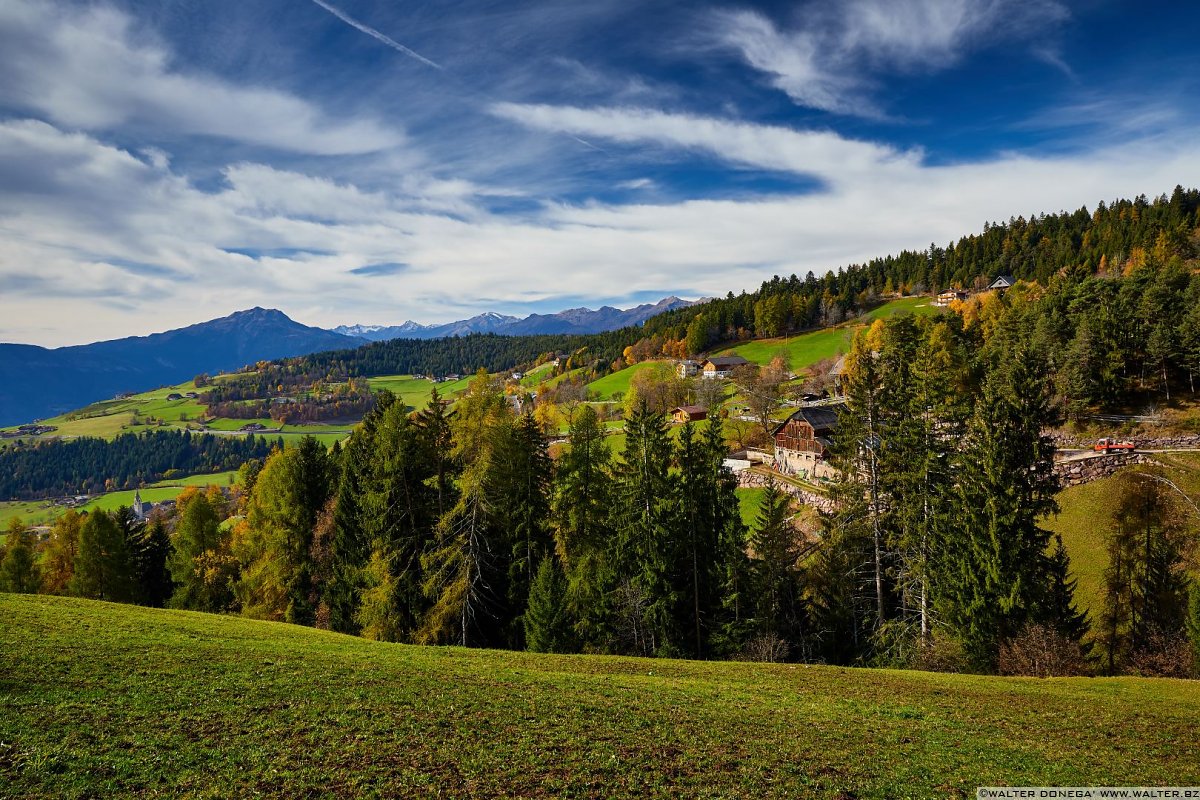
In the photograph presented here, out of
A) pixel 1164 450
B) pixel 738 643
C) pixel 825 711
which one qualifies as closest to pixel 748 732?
pixel 825 711

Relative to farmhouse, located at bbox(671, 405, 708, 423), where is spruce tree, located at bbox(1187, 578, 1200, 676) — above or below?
below

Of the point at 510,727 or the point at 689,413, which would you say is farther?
the point at 689,413

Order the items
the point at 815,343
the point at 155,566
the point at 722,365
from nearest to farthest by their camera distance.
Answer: the point at 155,566
the point at 722,365
the point at 815,343

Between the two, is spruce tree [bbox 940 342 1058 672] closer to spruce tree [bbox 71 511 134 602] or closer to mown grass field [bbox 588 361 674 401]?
spruce tree [bbox 71 511 134 602]

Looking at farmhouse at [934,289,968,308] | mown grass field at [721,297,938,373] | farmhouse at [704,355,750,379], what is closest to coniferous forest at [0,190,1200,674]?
farmhouse at [704,355,750,379]

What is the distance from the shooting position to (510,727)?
1571 centimetres

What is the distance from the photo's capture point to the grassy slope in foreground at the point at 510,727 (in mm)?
12539

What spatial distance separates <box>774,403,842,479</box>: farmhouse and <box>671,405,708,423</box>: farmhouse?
31.5 meters

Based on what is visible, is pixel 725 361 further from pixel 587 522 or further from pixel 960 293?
pixel 587 522

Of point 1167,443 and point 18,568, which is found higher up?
point 1167,443

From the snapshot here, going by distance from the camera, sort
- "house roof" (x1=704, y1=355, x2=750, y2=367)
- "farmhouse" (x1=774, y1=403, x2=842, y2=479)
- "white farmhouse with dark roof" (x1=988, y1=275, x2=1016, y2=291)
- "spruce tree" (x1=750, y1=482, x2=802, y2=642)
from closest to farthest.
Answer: "spruce tree" (x1=750, y1=482, x2=802, y2=642), "farmhouse" (x1=774, y1=403, x2=842, y2=479), "house roof" (x1=704, y1=355, x2=750, y2=367), "white farmhouse with dark roof" (x1=988, y1=275, x2=1016, y2=291)

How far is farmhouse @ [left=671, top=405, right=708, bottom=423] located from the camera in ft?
Answer: 371

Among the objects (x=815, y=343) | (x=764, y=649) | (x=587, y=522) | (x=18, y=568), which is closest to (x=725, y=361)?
(x=815, y=343)

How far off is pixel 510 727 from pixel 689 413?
101 meters
